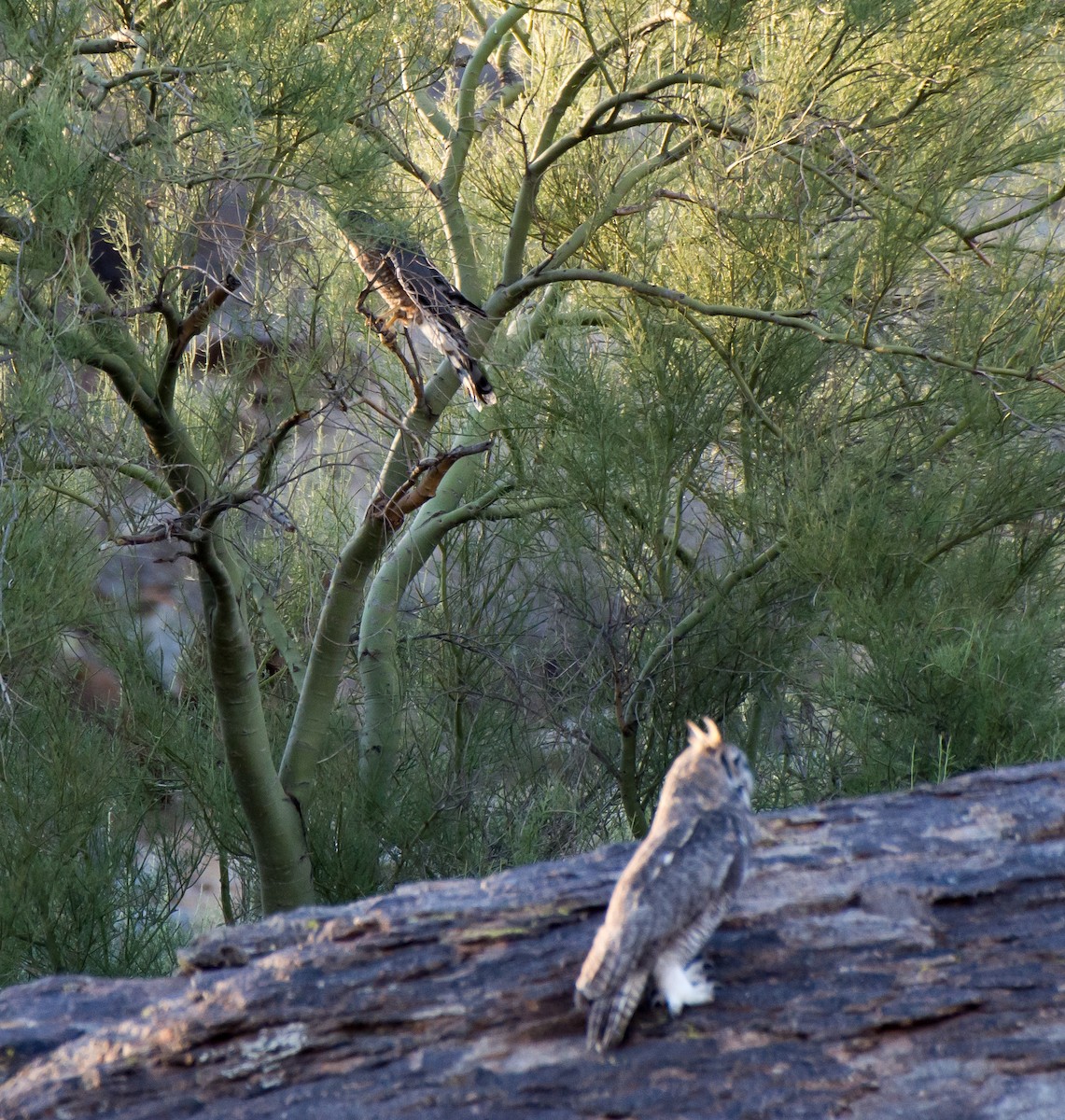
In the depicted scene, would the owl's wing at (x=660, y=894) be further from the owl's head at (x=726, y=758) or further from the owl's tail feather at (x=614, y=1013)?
the owl's head at (x=726, y=758)

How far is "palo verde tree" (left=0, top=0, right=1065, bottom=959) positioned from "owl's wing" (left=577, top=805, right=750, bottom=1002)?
1920 millimetres

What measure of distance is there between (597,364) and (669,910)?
3746 millimetres

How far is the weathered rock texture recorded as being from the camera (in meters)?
1.81

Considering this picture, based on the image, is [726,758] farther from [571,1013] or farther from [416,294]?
[416,294]

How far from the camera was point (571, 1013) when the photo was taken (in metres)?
1.91

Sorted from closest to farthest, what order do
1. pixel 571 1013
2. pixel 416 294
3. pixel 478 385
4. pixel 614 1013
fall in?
pixel 614 1013 → pixel 571 1013 → pixel 478 385 → pixel 416 294

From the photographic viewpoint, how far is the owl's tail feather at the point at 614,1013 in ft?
5.90

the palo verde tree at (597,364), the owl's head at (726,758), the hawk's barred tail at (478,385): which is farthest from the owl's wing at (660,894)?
the hawk's barred tail at (478,385)

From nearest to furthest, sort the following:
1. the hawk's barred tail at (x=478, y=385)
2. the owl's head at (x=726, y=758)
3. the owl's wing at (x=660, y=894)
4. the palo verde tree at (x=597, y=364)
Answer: the owl's wing at (x=660, y=894)
the owl's head at (x=726, y=758)
the palo verde tree at (x=597, y=364)
the hawk's barred tail at (x=478, y=385)

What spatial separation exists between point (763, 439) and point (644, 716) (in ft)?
4.74

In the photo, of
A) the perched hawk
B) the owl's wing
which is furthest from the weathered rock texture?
the perched hawk

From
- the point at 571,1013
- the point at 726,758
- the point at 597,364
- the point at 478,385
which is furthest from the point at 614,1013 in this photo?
the point at 597,364

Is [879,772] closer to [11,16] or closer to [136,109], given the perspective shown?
[136,109]

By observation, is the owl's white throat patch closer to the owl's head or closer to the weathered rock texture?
the weathered rock texture
